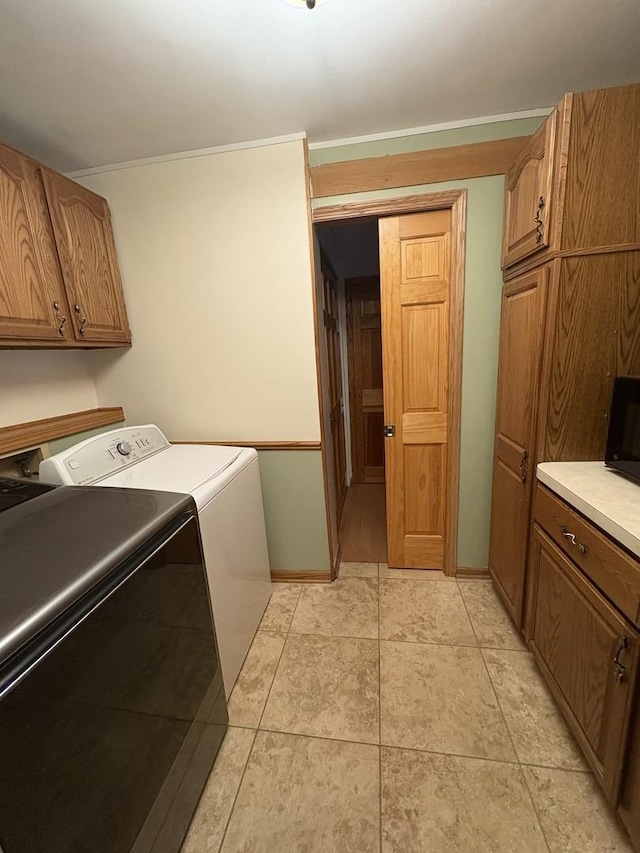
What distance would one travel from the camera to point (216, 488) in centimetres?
129

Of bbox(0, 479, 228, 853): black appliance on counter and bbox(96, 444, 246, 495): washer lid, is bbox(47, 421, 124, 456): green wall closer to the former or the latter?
bbox(96, 444, 246, 495): washer lid

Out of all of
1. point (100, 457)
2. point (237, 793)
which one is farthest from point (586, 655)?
point (100, 457)

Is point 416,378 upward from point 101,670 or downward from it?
upward

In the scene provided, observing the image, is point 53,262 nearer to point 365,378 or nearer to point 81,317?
point 81,317

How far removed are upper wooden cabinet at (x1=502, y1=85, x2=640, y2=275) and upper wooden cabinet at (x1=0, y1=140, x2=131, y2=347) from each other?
195 cm

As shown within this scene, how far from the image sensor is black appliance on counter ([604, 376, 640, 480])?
3.58ft

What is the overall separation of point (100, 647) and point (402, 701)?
118 cm

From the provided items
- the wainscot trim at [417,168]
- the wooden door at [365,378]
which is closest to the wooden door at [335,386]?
the wooden door at [365,378]

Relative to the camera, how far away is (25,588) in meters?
0.64

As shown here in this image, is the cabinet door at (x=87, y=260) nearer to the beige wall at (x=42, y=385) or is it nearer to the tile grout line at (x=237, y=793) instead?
the beige wall at (x=42, y=385)

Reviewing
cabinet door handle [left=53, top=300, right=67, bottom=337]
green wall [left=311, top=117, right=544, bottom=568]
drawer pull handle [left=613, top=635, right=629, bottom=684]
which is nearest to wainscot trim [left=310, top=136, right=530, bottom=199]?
green wall [left=311, top=117, right=544, bottom=568]

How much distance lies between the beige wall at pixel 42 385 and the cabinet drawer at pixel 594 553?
2276mm

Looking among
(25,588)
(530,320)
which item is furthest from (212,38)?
(25,588)

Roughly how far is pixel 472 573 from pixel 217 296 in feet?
7.01
